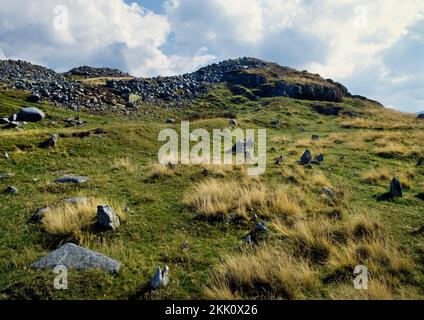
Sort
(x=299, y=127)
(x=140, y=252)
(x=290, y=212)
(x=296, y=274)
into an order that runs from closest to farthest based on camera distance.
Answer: (x=296, y=274), (x=140, y=252), (x=290, y=212), (x=299, y=127)

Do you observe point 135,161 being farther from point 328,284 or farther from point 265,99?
point 265,99

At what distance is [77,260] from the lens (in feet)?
23.9

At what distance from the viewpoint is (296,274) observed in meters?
6.72

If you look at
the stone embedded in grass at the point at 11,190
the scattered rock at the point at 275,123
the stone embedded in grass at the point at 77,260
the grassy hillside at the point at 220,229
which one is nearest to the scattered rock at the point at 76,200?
the grassy hillside at the point at 220,229

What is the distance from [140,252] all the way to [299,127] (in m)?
39.4

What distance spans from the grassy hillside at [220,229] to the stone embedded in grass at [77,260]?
0.73ft

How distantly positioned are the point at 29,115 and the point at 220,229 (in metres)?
25.1

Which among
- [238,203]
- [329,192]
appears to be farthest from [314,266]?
[329,192]

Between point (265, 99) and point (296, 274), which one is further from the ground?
point (265, 99)

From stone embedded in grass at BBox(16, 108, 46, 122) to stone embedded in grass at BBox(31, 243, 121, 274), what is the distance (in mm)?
24727

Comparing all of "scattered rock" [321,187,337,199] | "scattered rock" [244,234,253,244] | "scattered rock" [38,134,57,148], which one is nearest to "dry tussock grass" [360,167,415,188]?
"scattered rock" [321,187,337,199]

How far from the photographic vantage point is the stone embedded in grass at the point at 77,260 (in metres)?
7.08

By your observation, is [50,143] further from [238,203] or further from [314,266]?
[314,266]
